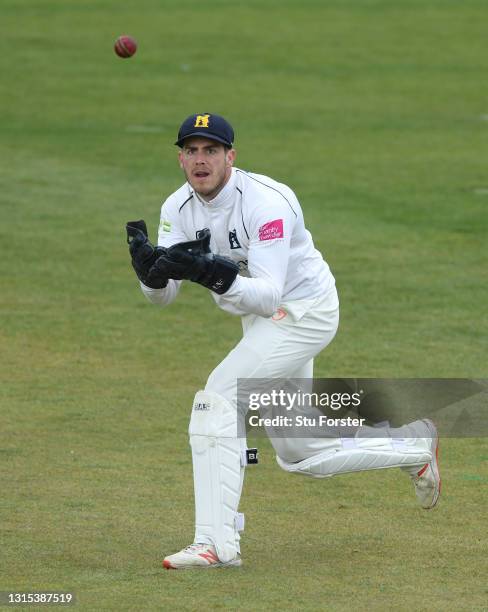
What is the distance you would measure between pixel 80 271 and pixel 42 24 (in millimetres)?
19590

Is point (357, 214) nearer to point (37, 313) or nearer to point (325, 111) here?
point (37, 313)

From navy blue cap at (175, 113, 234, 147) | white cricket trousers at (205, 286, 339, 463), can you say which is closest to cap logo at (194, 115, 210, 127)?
navy blue cap at (175, 113, 234, 147)

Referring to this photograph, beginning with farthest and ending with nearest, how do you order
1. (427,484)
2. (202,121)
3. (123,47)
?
1. (123,47)
2. (427,484)
3. (202,121)

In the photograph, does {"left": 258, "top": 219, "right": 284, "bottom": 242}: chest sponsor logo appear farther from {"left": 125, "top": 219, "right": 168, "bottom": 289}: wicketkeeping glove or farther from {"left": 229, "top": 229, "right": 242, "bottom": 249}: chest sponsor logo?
{"left": 125, "top": 219, "right": 168, "bottom": 289}: wicketkeeping glove

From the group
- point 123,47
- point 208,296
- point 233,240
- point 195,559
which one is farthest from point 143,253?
point 123,47

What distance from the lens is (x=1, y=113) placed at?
24766 millimetres

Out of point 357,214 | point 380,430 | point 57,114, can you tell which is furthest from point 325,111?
point 380,430

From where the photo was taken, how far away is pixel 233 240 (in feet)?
24.4

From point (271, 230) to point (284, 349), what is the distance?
2.21ft

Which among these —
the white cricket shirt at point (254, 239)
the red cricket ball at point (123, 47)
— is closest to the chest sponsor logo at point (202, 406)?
the white cricket shirt at point (254, 239)

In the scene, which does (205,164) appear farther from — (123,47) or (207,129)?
(123,47)

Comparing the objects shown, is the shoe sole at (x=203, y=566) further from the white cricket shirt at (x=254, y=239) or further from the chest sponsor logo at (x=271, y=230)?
the chest sponsor logo at (x=271, y=230)

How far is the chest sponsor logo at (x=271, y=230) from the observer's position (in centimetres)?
716

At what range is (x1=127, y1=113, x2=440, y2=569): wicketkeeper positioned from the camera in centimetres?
698
